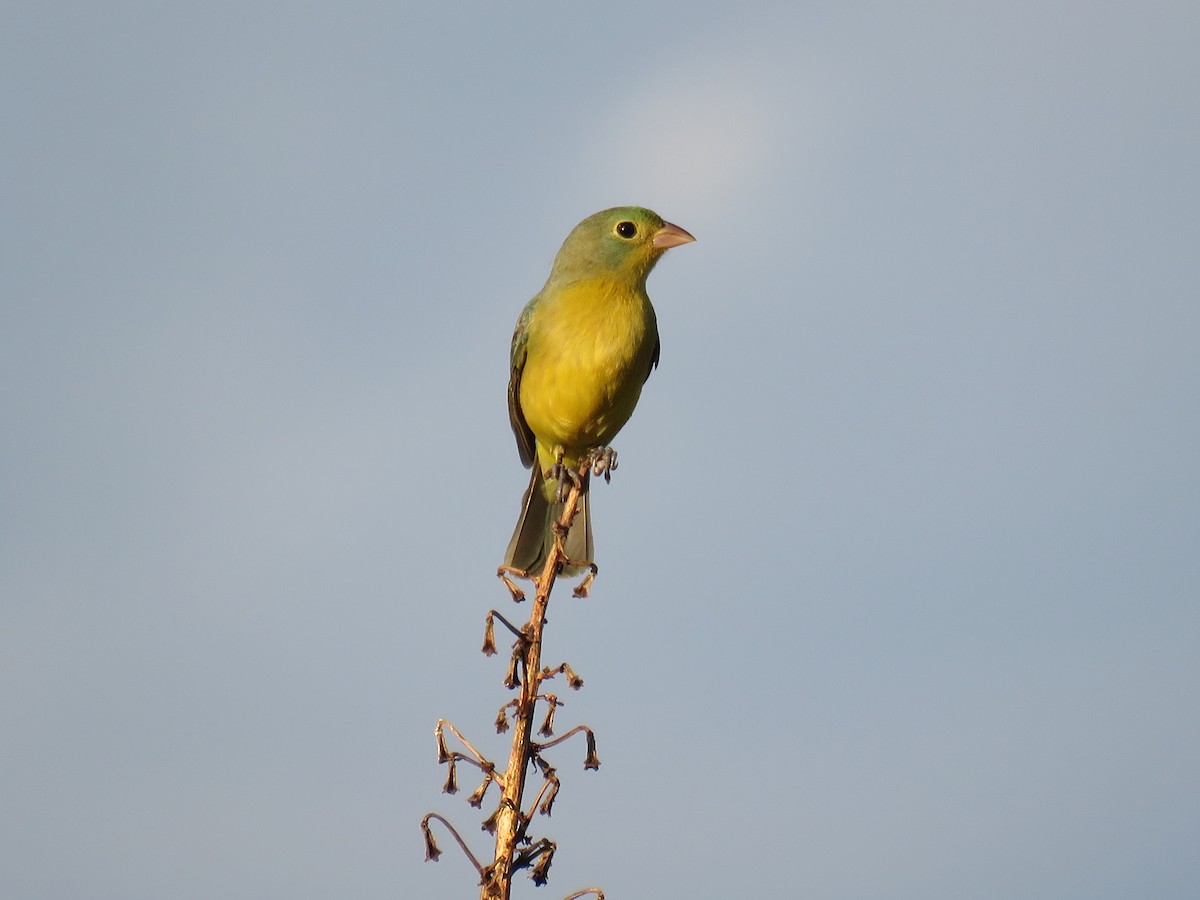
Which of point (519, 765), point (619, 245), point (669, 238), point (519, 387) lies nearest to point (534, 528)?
point (519, 387)

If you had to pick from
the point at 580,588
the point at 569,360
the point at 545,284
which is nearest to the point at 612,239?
the point at 545,284

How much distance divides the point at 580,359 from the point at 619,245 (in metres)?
1.25

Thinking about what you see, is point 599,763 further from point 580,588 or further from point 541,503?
point 541,503

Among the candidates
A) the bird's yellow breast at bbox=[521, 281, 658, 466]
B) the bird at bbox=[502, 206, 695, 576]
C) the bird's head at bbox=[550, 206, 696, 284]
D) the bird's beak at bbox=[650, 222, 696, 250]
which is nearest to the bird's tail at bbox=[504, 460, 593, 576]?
the bird at bbox=[502, 206, 695, 576]

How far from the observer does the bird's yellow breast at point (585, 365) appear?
8594 mm

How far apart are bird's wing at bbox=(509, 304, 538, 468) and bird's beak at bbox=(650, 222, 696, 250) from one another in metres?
0.95

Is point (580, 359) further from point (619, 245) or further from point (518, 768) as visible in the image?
point (518, 768)

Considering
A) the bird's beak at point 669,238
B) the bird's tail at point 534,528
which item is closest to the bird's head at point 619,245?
the bird's beak at point 669,238

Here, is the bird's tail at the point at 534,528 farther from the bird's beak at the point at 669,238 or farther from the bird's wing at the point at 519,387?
the bird's beak at the point at 669,238

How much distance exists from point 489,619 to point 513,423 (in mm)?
5149

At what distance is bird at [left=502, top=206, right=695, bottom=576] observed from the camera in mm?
8594

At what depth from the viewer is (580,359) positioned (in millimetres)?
8641

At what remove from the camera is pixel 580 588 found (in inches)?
209

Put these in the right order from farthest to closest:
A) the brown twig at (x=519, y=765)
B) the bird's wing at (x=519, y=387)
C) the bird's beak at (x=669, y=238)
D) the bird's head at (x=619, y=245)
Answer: the bird's beak at (x=669, y=238)
the bird's head at (x=619, y=245)
the bird's wing at (x=519, y=387)
the brown twig at (x=519, y=765)
